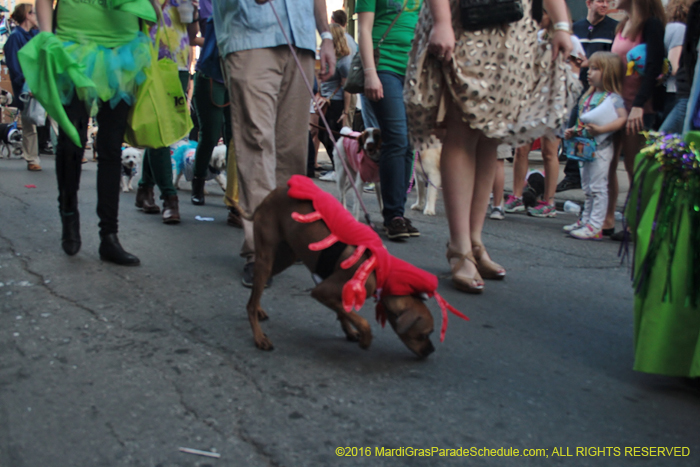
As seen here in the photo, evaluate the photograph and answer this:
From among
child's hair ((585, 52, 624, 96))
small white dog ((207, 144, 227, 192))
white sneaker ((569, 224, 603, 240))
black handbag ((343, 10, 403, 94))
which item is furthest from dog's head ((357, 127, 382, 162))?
small white dog ((207, 144, 227, 192))

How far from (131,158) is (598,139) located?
501cm

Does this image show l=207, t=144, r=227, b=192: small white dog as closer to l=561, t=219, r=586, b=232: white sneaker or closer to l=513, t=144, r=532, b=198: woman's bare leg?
l=513, t=144, r=532, b=198: woman's bare leg

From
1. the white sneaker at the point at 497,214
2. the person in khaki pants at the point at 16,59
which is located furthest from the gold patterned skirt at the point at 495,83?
the person in khaki pants at the point at 16,59

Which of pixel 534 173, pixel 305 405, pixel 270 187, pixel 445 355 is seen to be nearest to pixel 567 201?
pixel 534 173

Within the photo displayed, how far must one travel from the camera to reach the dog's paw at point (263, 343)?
2545 mm

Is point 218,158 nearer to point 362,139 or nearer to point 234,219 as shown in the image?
point 234,219

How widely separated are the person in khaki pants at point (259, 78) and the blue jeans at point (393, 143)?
46.7 inches

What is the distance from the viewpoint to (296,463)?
68.6 inches

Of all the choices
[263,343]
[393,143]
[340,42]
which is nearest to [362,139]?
[393,143]

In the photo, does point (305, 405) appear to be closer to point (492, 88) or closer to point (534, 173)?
point (492, 88)

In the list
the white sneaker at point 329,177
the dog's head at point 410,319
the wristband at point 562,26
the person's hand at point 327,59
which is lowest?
the white sneaker at point 329,177

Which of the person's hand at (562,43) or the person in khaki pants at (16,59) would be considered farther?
the person in khaki pants at (16,59)

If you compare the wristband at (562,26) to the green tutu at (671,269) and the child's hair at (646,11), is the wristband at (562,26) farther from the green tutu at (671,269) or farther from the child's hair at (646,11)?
the child's hair at (646,11)

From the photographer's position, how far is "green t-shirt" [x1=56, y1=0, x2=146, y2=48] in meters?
3.57
